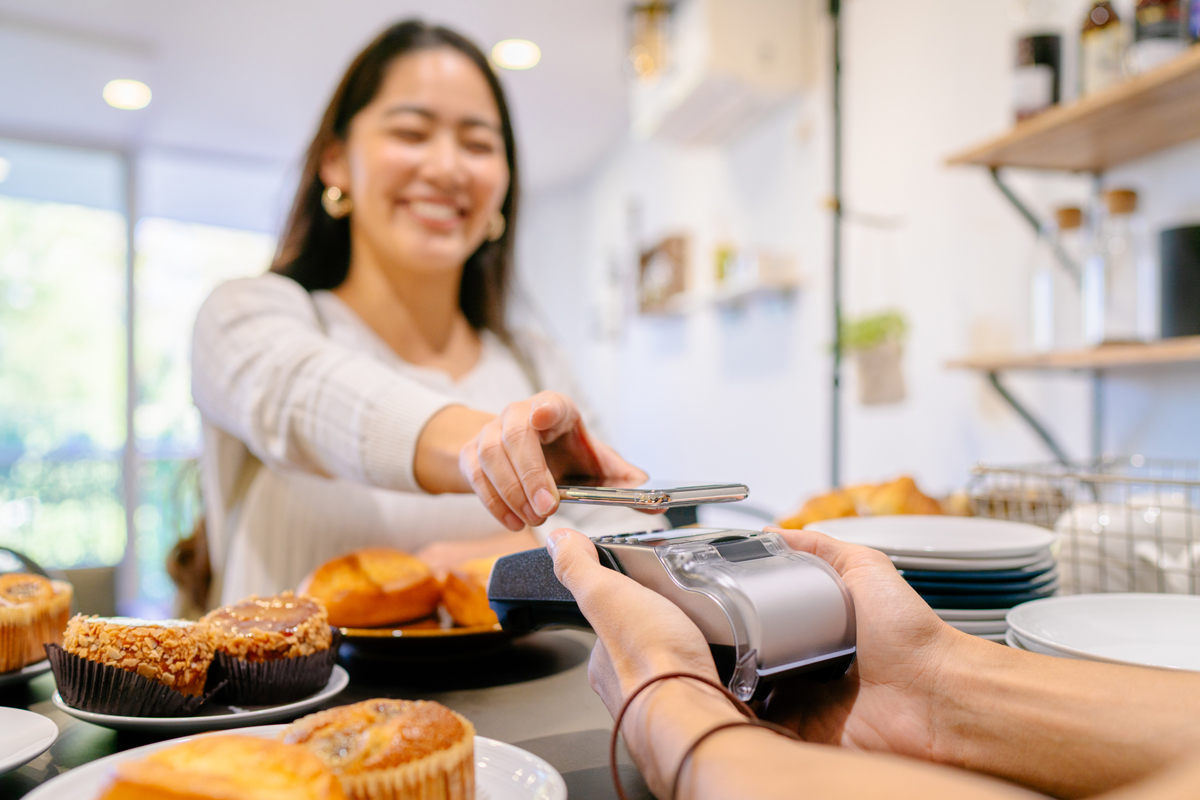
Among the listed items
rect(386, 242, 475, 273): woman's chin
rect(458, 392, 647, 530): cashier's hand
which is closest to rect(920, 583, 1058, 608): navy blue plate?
rect(458, 392, 647, 530): cashier's hand

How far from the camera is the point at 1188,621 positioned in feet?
2.03

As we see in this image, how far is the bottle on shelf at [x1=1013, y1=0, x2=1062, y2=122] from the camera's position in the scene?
4.61 feet

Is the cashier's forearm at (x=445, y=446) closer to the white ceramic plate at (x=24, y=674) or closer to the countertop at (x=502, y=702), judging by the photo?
the countertop at (x=502, y=702)

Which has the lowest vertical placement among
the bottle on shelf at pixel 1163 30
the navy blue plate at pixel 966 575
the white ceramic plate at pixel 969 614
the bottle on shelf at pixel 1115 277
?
the white ceramic plate at pixel 969 614

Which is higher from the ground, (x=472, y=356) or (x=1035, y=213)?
(x=1035, y=213)

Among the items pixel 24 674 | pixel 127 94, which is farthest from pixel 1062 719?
pixel 127 94

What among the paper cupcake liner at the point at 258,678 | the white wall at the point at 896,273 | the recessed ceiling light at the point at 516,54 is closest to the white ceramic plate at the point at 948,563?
the paper cupcake liner at the point at 258,678

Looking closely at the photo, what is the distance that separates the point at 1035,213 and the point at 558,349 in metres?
1.05

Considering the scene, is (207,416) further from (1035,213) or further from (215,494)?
(1035,213)

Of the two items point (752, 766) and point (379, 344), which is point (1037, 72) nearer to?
point (379, 344)

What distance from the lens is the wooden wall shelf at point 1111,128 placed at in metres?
1.14

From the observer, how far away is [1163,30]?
1.15 meters

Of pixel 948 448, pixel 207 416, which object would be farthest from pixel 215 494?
pixel 948 448

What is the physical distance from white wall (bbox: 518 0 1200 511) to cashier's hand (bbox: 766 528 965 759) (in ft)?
3.75
